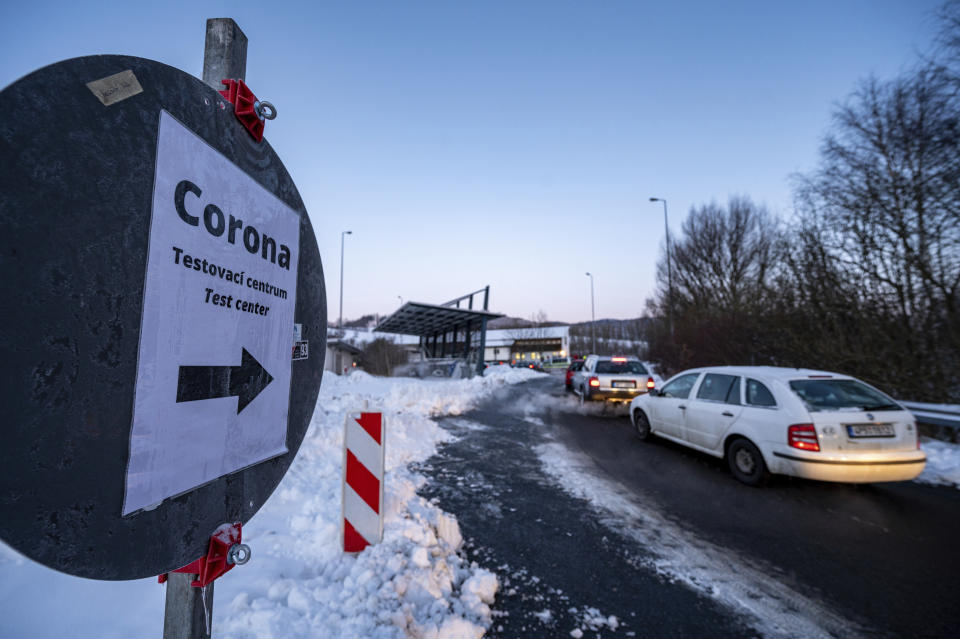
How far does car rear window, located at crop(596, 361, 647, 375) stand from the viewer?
1262cm

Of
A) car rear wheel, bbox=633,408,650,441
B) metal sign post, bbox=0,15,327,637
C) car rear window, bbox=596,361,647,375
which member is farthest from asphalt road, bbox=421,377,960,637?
car rear window, bbox=596,361,647,375

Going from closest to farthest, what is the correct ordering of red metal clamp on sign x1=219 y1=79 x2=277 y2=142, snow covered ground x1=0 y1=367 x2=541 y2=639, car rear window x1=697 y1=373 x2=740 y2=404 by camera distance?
red metal clamp on sign x1=219 y1=79 x2=277 y2=142, snow covered ground x1=0 y1=367 x2=541 y2=639, car rear window x1=697 y1=373 x2=740 y2=404

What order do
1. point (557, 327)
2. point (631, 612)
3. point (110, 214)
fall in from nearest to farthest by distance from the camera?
1. point (110, 214)
2. point (631, 612)
3. point (557, 327)

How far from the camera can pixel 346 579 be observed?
2816 mm

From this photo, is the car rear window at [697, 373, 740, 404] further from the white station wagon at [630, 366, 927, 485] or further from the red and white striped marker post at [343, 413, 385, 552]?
the red and white striped marker post at [343, 413, 385, 552]

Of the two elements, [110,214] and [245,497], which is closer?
[110,214]

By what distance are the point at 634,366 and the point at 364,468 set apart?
36.1ft

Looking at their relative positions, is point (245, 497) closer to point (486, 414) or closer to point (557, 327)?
point (486, 414)

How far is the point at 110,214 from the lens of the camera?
0.91 meters

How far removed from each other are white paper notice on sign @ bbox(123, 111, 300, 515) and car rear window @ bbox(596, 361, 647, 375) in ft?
40.3

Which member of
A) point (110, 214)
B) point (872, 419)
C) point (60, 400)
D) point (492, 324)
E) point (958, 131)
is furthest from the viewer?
point (492, 324)

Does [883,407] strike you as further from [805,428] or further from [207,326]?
[207,326]

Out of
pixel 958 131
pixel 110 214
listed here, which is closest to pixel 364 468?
pixel 110 214

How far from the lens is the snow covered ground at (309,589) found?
2.15 m
